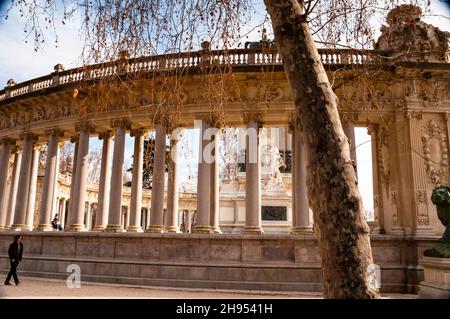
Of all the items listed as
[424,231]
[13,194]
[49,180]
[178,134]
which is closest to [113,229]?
[49,180]

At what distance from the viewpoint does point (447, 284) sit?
13.9 metres

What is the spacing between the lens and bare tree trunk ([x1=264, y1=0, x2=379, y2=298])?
5500mm

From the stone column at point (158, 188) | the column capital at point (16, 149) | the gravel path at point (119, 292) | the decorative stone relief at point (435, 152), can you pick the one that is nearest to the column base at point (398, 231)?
the decorative stone relief at point (435, 152)

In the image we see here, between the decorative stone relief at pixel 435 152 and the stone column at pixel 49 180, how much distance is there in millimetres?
25838

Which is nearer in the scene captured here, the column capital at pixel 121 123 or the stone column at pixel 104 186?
the column capital at pixel 121 123

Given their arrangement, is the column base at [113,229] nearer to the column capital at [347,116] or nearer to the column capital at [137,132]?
the column capital at [137,132]

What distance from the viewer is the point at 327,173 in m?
5.82

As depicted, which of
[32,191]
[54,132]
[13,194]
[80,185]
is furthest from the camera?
[13,194]

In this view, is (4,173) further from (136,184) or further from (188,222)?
(188,222)

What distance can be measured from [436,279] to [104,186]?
21.4 metres

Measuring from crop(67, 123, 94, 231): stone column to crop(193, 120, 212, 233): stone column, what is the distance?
29.1 ft

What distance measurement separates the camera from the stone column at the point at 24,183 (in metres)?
29.0

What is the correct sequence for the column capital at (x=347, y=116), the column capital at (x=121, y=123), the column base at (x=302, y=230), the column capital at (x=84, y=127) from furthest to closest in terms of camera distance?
the column capital at (x=84, y=127)
the column capital at (x=121, y=123)
the column capital at (x=347, y=116)
the column base at (x=302, y=230)

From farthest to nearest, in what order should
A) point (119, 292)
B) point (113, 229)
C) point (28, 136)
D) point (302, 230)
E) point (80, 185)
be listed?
1. point (28, 136)
2. point (80, 185)
3. point (113, 229)
4. point (302, 230)
5. point (119, 292)
